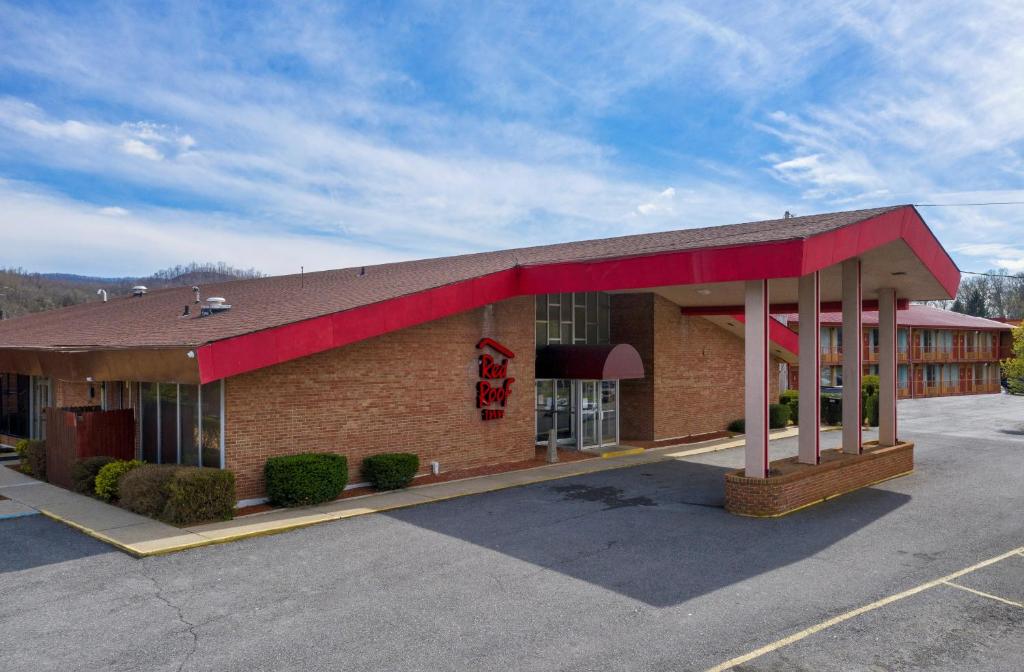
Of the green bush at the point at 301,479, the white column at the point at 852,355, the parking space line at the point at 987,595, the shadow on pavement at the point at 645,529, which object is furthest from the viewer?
the white column at the point at 852,355

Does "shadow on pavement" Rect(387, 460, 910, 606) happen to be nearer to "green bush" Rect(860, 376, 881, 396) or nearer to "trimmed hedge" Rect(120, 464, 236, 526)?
"trimmed hedge" Rect(120, 464, 236, 526)

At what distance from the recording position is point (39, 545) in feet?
36.5

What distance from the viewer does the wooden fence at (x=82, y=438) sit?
15.2 m

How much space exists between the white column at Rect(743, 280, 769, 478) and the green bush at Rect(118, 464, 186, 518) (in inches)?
407

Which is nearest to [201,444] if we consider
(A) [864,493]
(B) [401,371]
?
(B) [401,371]

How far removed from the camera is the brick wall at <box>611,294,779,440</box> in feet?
76.4

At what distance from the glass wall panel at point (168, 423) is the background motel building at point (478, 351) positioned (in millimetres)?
56

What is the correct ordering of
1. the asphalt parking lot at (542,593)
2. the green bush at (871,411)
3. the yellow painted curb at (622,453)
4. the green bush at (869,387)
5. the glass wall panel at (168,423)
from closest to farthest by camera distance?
the asphalt parking lot at (542,593) → the glass wall panel at (168,423) → the yellow painted curb at (622,453) → the green bush at (871,411) → the green bush at (869,387)

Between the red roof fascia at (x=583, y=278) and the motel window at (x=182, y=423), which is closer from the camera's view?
the red roof fascia at (x=583, y=278)

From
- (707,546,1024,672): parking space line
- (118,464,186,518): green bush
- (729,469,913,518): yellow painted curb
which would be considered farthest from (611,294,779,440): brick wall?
(118,464,186,518): green bush

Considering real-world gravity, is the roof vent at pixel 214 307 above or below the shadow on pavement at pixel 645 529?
above

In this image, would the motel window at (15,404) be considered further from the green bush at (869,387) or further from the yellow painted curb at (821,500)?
the green bush at (869,387)

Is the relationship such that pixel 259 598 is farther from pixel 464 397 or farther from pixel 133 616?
pixel 464 397

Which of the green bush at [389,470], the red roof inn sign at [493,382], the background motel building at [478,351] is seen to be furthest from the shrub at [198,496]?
the red roof inn sign at [493,382]
